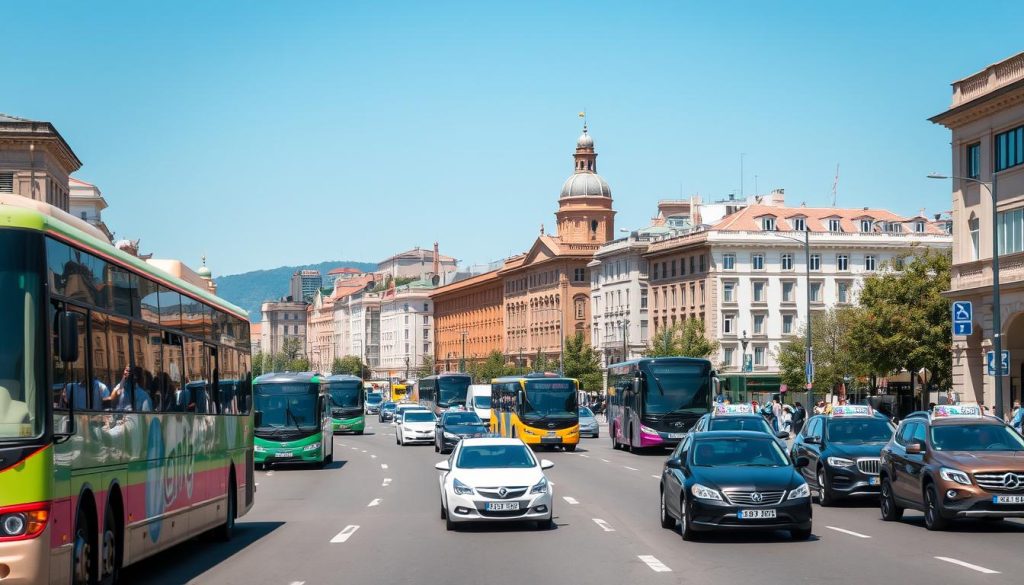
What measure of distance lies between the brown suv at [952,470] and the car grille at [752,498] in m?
2.82

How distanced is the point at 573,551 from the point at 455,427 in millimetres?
31164

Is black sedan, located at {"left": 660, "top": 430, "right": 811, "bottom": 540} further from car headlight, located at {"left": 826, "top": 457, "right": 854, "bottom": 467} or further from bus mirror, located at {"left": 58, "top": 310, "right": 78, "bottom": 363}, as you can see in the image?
bus mirror, located at {"left": 58, "top": 310, "right": 78, "bottom": 363}

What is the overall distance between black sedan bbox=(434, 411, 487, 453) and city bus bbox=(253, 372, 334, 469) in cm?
642

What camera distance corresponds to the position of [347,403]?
2985 inches

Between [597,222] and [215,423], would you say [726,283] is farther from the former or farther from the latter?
[215,423]

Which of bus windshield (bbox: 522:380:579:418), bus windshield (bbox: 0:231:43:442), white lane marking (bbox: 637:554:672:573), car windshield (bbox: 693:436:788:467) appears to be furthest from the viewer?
bus windshield (bbox: 522:380:579:418)

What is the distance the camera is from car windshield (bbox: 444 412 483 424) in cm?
4919

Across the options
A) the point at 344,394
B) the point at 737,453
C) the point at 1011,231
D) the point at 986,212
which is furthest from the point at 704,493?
the point at 344,394

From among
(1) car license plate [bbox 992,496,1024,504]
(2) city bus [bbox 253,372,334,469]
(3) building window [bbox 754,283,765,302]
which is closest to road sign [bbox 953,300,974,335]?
(2) city bus [bbox 253,372,334,469]

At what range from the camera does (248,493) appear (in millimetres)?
22188

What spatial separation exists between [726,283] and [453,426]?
6817 centimetres

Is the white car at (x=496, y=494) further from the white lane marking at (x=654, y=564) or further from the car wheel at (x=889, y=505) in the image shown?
the car wheel at (x=889, y=505)

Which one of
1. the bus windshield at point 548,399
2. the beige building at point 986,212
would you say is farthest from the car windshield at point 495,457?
the beige building at point 986,212

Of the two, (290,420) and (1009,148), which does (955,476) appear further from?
(1009,148)
